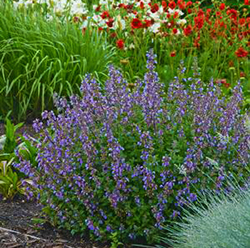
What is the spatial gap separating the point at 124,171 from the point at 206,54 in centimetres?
331

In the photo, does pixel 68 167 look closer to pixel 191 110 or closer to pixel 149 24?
pixel 191 110

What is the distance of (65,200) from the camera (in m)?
3.02

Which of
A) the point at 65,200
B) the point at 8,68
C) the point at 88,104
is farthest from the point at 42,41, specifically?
the point at 65,200

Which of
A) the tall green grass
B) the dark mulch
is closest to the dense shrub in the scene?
the dark mulch

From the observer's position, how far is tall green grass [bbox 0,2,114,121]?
15.9 ft

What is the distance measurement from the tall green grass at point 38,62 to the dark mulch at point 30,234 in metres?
1.48

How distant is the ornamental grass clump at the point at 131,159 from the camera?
2863 mm

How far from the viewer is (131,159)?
9.65 ft

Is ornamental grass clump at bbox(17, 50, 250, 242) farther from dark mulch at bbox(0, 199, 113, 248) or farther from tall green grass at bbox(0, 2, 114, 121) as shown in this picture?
tall green grass at bbox(0, 2, 114, 121)

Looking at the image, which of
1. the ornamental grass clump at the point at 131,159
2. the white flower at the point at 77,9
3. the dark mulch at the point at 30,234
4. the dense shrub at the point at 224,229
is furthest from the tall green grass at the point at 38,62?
the dense shrub at the point at 224,229

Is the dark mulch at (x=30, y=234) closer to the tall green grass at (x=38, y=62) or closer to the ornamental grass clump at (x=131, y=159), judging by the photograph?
the ornamental grass clump at (x=131, y=159)

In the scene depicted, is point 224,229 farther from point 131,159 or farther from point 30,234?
point 30,234

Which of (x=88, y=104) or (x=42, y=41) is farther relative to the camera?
(x=42, y=41)

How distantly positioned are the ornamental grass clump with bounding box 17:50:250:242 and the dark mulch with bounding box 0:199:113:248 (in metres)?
0.08
